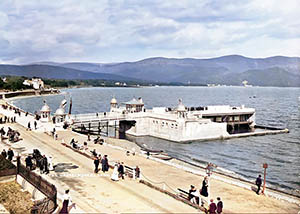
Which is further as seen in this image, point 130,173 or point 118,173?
point 130,173

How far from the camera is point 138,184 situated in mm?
25719

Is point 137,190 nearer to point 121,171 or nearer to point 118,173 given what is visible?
point 121,171

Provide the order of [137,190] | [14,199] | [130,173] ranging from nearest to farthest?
[14,199] → [137,190] → [130,173]

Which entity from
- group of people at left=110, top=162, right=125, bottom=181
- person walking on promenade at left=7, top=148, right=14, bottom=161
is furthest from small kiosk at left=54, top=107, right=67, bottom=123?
group of people at left=110, top=162, right=125, bottom=181

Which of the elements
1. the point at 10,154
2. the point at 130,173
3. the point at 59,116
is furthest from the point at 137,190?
the point at 59,116

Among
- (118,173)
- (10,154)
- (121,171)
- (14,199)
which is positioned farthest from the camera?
(10,154)

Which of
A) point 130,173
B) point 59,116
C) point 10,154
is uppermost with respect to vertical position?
point 59,116

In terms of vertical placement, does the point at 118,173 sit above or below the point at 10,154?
below

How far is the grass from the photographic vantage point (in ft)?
69.6

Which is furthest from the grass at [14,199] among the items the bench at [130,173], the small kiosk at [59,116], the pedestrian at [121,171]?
the small kiosk at [59,116]

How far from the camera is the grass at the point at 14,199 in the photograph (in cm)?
2120

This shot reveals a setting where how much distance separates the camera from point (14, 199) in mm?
22719

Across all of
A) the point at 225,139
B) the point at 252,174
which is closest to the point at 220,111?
the point at 225,139

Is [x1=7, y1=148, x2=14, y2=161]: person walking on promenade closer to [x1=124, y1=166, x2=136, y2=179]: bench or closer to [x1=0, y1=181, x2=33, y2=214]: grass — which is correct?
[x1=0, y1=181, x2=33, y2=214]: grass
